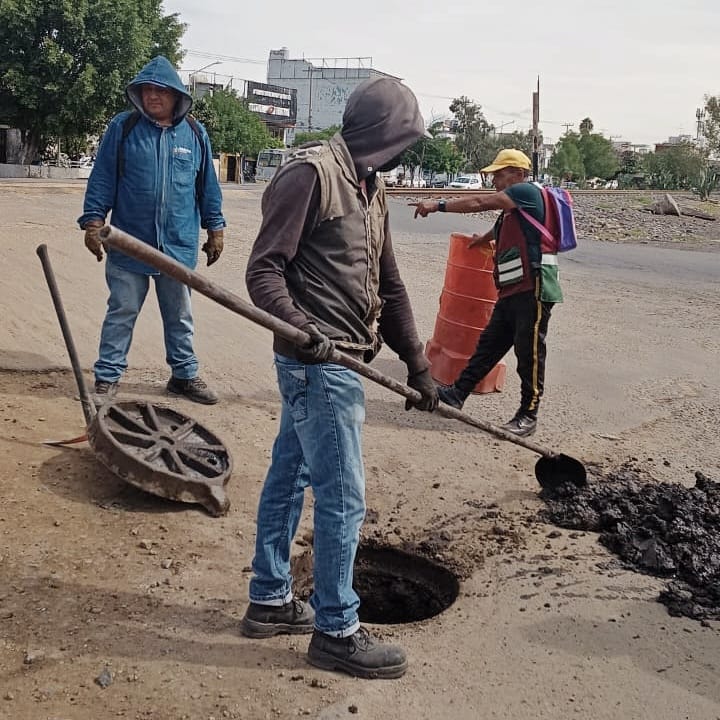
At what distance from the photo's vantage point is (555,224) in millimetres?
5973

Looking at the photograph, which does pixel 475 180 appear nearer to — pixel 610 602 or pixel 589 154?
pixel 589 154

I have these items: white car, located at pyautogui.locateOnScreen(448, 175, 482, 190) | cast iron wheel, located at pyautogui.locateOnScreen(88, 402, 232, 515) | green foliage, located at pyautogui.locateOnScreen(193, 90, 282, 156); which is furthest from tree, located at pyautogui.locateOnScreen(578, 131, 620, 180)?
cast iron wheel, located at pyautogui.locateOnScreen(88, 402, 232, 515)

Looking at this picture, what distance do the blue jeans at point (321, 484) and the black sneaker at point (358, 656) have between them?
38 mm

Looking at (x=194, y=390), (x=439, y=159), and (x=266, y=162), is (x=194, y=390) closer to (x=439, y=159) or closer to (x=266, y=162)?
(x=266, y=162)

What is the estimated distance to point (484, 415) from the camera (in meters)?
6.55

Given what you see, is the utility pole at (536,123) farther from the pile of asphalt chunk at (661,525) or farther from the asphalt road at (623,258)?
the pile of asphalt chunk at (661,525)

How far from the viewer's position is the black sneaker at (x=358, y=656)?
3.14 meters

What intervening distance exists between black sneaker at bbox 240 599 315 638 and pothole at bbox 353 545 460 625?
3.33 ft

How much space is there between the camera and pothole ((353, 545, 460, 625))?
4344 mm

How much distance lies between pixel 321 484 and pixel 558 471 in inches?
91.4

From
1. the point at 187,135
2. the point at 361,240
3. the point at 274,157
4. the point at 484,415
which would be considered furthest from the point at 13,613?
the point at 274,157

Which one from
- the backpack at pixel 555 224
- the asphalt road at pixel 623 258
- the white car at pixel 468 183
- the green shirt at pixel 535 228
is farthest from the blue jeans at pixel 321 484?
the white car at pixel 468 183

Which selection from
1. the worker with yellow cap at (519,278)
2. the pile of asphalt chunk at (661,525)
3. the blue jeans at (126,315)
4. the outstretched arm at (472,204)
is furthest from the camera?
the worker with yellow cap at (519,278)

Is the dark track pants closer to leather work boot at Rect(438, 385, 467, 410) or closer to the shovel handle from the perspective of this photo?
leather work boot at Rect(438, 385, 467, 410)
